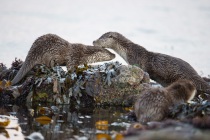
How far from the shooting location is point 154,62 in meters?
9.52

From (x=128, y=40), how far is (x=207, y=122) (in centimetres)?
659

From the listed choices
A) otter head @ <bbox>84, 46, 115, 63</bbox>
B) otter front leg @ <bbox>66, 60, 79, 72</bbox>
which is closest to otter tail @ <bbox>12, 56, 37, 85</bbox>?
otter front leg @ <bbox>66, 60, 79, 72</bbox>

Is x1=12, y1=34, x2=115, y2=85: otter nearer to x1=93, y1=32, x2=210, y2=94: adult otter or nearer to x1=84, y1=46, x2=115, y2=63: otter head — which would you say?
x1=84, y1=46, x2=115, y2=63: otter head

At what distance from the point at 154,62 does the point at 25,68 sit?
8.57 feet

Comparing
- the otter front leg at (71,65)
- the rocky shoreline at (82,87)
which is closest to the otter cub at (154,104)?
the rocky shoreline at (82,87)

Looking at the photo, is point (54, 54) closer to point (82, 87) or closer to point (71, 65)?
point (71, 65)

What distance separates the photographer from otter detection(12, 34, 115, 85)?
Result: 9123 millimetres

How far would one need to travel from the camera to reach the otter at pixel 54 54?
9.12 metres

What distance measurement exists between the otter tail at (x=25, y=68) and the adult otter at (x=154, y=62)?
171 cm

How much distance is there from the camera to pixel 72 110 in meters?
7.62

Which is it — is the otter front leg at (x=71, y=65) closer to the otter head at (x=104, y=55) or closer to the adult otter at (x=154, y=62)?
the otter head at (x=104, y=55)

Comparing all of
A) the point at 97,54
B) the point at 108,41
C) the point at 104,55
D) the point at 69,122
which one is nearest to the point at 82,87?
the point at 97,54

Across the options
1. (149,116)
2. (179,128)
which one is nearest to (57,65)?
(149,116)

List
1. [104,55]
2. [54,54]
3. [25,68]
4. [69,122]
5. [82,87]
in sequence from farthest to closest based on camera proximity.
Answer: [104,55], [54,54], [25,68], [82,87], [69,122]
